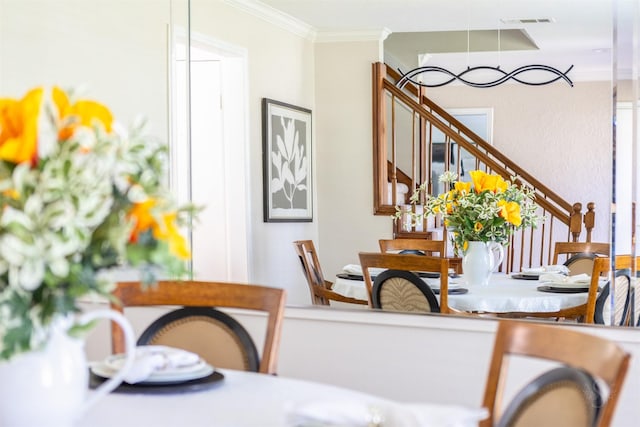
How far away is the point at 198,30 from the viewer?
3.76 metres

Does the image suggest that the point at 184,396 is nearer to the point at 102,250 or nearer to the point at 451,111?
the point at 102,250

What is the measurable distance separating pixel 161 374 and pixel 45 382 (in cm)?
46

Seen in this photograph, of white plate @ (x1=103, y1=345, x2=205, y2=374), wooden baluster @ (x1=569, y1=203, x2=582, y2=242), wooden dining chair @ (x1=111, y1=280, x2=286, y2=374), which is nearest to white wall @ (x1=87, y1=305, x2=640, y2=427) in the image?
wooden baluster @ (x1=569, y1=203, x2=582, y2=242)

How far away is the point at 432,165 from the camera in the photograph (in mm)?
3109

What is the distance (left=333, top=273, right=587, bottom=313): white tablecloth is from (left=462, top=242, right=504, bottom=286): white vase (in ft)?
0.13

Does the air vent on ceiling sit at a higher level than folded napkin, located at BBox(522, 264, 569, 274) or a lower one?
higher

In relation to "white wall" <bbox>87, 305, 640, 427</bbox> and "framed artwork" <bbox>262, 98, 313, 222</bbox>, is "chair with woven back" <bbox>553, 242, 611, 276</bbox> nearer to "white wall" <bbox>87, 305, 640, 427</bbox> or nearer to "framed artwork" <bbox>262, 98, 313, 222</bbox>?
"white wall" <bbox>87, 305, 640, 427</bbox>

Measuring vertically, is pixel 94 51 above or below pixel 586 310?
above

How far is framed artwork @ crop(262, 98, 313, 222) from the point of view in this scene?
349 centimetres

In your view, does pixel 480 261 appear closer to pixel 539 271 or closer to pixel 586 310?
pixel 539 271

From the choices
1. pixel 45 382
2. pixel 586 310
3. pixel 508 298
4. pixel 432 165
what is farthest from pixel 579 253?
pixel 45 382

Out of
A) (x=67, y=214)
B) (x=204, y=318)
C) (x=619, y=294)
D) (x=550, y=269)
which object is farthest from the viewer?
(x=550, y=269)

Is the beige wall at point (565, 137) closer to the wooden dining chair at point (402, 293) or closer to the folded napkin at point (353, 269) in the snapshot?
the wooden dining chair at point (402, 293)

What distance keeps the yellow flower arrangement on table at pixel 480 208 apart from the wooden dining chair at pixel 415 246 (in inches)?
2.8
